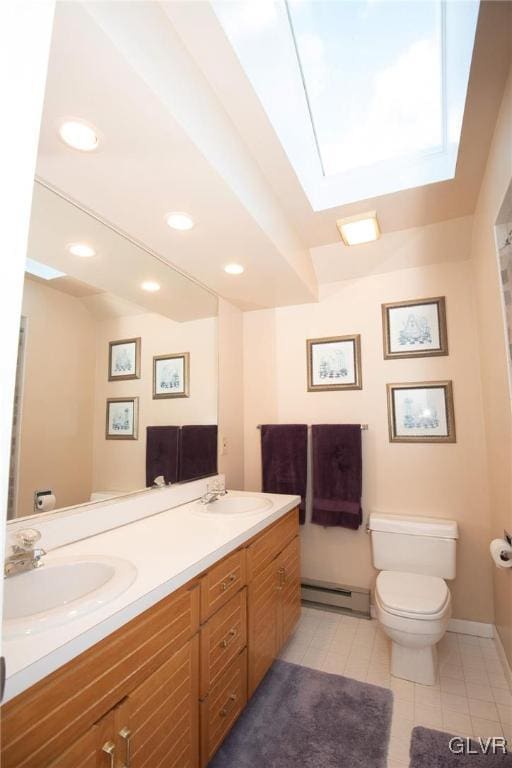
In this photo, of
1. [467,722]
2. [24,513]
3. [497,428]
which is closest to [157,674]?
[24,513]

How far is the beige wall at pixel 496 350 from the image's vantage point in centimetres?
143

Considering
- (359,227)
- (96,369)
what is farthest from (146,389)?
(359,227)

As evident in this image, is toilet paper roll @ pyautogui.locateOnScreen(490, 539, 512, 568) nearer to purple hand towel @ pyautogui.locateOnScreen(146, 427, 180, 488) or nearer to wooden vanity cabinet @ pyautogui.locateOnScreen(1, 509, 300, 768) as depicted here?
wooden vanity cabinet @ pyautogui.locateOnScreen(1, 509, 300, 768)

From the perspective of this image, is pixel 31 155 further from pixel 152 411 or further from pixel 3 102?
pixel 152 411

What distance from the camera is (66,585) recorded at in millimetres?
1101

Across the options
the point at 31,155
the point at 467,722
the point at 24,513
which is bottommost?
the point at 467,722

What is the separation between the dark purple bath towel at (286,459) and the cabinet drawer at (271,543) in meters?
0.35

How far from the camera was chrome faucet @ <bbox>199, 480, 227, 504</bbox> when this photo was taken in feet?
6.66

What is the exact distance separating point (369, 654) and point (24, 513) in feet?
6.26

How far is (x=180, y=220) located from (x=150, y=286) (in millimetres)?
439

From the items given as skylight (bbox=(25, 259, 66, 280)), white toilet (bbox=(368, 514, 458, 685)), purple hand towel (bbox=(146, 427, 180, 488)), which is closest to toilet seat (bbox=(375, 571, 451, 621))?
white toilet (bbox=(368, 514, 458, 685))

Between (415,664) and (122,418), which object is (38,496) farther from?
(415,664)

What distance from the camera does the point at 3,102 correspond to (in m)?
0.45

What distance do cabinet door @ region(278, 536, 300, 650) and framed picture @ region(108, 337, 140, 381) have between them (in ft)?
4.08
